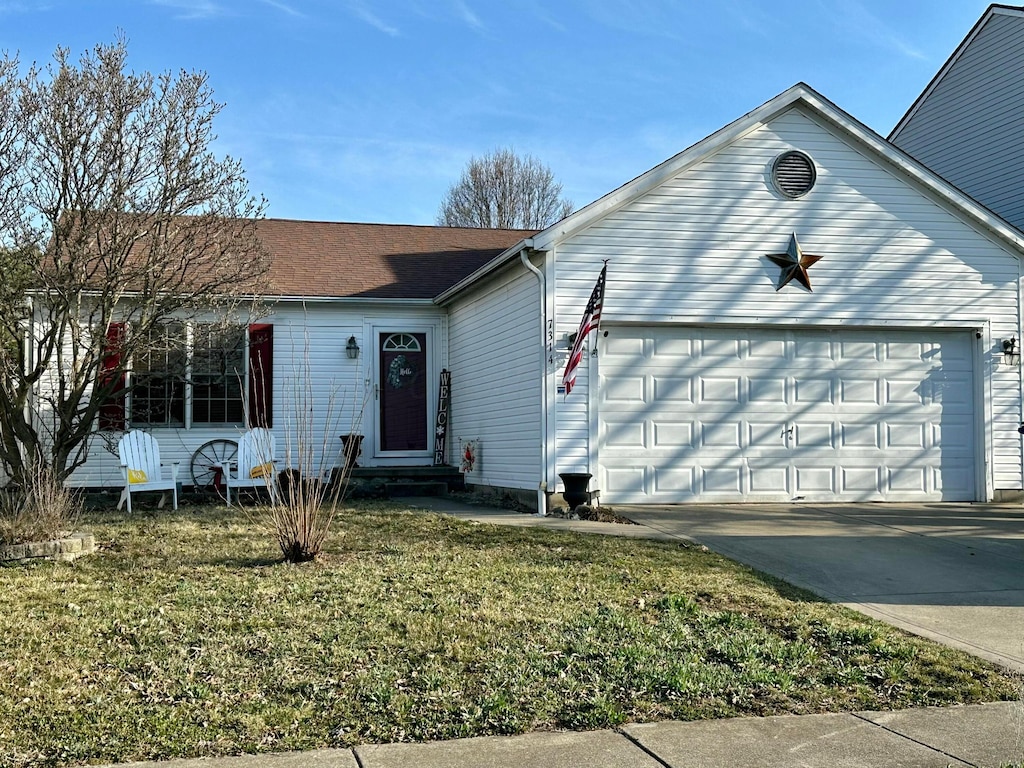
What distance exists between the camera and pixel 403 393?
15.4 meters

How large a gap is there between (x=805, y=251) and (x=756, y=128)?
168 cm

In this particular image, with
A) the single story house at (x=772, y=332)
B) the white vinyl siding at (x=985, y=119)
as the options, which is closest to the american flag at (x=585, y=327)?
the single story house at (x=772, y=332)

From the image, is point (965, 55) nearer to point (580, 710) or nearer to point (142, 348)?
point (142, 348)

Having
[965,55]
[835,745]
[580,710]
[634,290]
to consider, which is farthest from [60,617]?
[965,55]

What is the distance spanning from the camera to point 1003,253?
12.9 meters

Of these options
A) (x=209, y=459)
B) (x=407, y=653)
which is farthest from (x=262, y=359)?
(x=407, y=653)

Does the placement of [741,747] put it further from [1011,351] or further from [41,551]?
[1011,351]

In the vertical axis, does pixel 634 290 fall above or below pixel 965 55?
below

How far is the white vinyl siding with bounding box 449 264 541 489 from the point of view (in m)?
11.8

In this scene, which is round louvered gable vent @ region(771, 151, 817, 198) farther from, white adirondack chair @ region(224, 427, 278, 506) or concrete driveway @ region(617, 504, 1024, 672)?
white adirondack chair @ region(224, 427, 278, 506)

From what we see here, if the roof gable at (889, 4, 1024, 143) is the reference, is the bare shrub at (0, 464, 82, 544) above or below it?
below

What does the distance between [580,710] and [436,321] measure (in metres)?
11.4

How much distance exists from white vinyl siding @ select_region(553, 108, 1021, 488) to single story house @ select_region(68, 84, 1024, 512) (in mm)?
24

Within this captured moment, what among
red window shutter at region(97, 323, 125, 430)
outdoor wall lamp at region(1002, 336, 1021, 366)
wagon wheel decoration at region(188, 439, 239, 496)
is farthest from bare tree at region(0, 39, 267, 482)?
outdoor wall lamp at region(1002, 336, 1021, 366)
